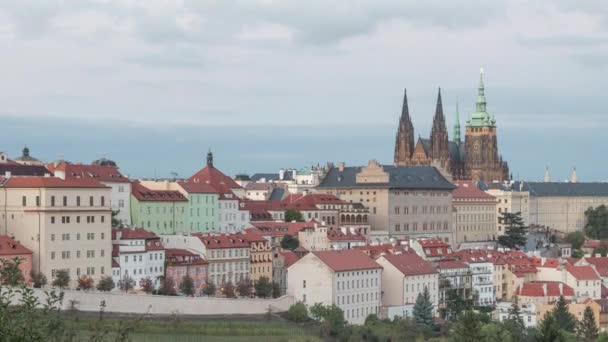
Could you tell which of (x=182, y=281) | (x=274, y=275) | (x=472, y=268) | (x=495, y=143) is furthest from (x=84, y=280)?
(x=495, y=143)

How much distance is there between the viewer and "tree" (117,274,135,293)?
67.2 meters

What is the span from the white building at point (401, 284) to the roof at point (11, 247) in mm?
21952

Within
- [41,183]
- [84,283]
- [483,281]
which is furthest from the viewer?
[483,281]

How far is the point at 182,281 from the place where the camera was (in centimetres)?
7106

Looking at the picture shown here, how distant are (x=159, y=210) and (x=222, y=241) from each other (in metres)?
9.01

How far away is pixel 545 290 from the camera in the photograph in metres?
85.6

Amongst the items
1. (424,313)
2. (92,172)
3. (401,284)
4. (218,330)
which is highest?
(92,172)

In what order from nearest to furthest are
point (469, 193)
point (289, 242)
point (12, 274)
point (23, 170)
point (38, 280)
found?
1. point (12, 274)
2. point (38, 280)
3. point (23, 170)
4. point (289, 242)
5. point (469, 193)

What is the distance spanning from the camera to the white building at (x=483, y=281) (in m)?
86.5

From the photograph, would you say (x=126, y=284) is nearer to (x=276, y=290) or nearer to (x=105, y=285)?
(x=105, y=285)

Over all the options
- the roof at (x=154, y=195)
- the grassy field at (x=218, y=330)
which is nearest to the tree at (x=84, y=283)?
the grassy field at (x=218, y=330)

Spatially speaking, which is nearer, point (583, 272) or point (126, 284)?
point (126, 284)

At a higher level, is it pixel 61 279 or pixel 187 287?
pixel 61 279

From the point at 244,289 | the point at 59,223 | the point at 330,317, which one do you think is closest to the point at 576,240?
the point at 244,289
